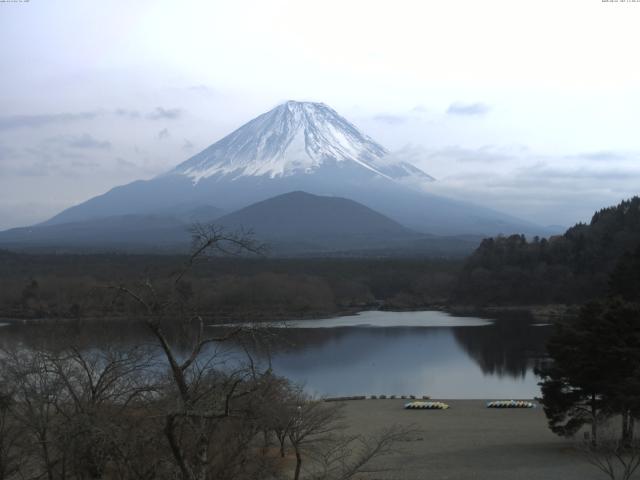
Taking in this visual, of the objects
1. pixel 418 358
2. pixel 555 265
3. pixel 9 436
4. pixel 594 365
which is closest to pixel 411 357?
pixel 418 358

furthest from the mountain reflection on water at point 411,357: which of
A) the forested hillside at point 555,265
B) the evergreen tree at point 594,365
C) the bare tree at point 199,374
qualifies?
the forested hillside at point 555,265

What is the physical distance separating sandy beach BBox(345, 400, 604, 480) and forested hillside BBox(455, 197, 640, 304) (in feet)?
88.6

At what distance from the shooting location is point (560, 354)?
10852 mm

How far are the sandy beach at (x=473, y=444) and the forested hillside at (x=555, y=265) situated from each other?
27016 mm

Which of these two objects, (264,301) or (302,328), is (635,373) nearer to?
(302,328)

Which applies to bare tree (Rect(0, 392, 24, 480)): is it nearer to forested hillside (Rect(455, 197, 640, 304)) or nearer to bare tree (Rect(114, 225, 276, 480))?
bare tree (Rect(114, 225, 276, 480))

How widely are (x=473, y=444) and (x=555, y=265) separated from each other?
33.9 meters

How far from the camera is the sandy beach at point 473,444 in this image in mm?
9766

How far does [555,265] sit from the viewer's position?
4444 centimetres

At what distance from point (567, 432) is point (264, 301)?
30029mm

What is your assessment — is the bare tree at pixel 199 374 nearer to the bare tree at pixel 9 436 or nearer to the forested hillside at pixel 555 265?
the bare tree at pixel 9 436

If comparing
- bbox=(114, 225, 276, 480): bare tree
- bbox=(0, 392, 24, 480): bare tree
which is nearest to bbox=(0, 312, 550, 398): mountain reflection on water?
bbox=(0, 392, 24, 480): bare tree

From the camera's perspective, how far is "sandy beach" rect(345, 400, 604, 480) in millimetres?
9766

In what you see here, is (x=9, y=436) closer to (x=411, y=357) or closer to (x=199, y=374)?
(x=199, y=374)
